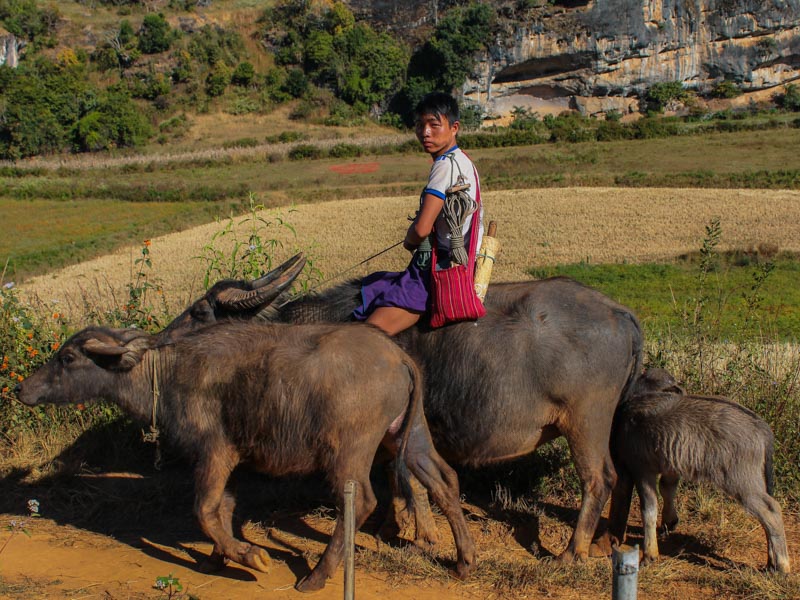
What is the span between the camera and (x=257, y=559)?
5.18 meters

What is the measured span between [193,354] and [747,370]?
5074mm

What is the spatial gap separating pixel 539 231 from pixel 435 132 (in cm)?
2330

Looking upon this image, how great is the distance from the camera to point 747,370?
7.41 m

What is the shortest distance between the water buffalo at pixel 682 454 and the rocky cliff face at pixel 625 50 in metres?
72.7

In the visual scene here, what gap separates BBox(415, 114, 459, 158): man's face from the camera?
18.2ft

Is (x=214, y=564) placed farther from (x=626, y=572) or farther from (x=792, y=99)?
(x=792, y=99)

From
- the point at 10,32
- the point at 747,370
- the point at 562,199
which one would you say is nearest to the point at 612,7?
the point at 562,199

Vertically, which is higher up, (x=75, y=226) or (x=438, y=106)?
(x=438, y=106)

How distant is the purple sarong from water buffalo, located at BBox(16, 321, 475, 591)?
1.24 ft

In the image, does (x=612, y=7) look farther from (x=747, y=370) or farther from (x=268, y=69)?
(x=747, y=370)

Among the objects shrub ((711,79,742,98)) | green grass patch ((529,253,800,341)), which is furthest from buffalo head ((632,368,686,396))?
shrub ((711,79,742,98))

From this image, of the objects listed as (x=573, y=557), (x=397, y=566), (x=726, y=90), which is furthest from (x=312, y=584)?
(x=726, y=90)

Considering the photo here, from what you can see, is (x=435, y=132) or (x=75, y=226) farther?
(x=75, y=226)

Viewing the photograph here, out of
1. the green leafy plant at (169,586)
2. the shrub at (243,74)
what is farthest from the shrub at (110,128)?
the green leafy plant at (169,586)
